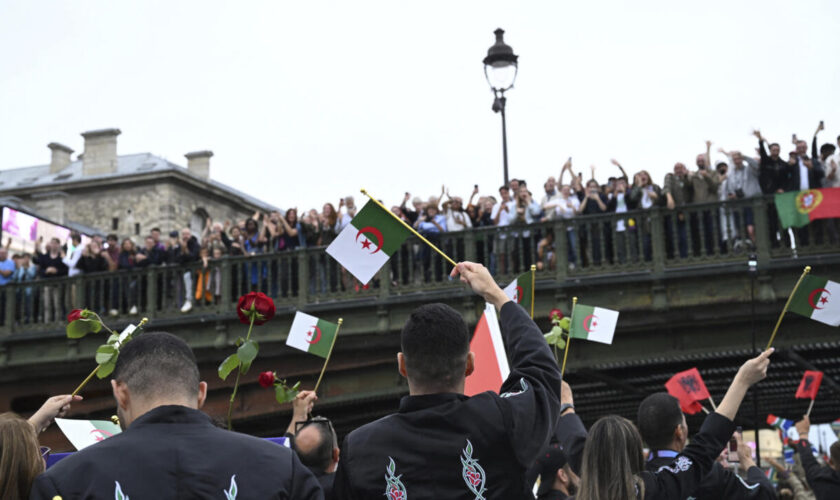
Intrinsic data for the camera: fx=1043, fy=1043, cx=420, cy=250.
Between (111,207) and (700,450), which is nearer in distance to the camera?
(700,450)

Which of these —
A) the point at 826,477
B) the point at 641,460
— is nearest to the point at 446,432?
the point at 641,460

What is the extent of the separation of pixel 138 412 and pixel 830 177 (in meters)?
14.3

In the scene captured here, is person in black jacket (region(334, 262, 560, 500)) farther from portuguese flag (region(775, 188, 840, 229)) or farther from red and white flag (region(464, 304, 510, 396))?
portuguese flag (region(775, 188, 840, 229))

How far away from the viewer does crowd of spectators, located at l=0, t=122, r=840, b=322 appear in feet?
54.0

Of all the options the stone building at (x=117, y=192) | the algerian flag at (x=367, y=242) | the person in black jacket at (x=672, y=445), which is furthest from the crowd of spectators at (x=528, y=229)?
the stone building at (x=117, y=192)

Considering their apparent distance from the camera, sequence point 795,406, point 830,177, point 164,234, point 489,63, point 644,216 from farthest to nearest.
Answer: point 164,234, point 795,406, point 489,63, point 644,216, point 830,177

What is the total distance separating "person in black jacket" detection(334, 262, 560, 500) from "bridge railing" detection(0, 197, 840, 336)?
517 inches

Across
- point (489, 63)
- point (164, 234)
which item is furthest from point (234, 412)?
point (164, 234)

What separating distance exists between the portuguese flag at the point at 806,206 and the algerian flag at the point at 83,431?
11.8 m

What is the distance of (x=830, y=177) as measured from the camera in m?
15.8

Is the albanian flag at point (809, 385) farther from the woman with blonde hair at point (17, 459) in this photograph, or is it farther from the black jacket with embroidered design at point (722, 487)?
the woman with blonde hair at point (17, 459)

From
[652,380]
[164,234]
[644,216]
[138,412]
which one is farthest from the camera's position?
[164,234]

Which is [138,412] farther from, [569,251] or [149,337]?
[569,251]

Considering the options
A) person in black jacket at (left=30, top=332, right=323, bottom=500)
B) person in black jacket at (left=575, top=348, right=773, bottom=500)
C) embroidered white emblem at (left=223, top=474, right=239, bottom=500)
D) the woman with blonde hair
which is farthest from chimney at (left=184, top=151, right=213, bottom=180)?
embroidered white emblem at (left=223, top=474, right=239, bottom=500)
